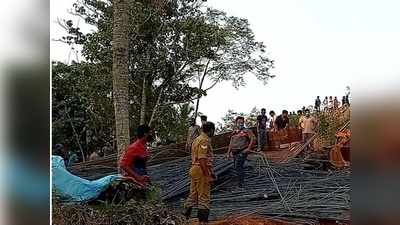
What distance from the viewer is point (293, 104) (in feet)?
13.4

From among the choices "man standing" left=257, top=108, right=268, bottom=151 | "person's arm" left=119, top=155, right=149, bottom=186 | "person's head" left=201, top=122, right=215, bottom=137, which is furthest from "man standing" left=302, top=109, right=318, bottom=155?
"person's arm" left=119, top=155, right=149, bottom=186

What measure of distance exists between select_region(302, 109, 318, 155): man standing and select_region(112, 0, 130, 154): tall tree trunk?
1.27 m

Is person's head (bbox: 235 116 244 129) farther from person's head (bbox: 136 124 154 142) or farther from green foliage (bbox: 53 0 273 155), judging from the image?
person's head (bbox: 136 124 154 142)

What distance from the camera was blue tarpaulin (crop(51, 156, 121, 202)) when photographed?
4.52 metres

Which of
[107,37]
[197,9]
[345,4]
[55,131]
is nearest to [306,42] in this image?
[345,4]

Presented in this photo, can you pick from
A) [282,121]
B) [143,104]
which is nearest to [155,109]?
[143,104]

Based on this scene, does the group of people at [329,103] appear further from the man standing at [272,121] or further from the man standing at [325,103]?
the man standing at [272,121]

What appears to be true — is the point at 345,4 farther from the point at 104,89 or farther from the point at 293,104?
Answer: the point at 104,89

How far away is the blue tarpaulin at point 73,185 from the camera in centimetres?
452

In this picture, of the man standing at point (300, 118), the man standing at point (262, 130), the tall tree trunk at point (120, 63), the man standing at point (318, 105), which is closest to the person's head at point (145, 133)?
the tall tree trunk at point (120, 63)

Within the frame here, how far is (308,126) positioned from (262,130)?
0.30 metres

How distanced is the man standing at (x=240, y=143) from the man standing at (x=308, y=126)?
0.35m

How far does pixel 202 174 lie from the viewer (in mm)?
4312
